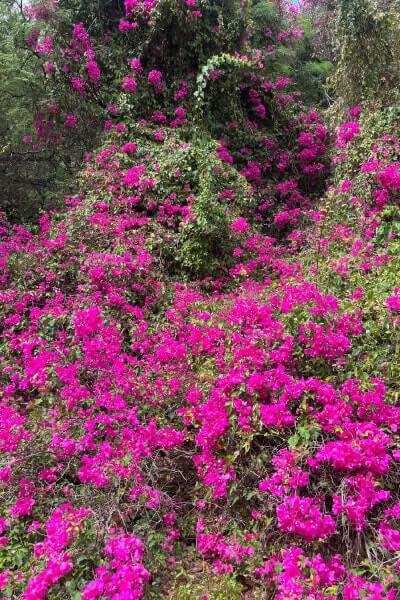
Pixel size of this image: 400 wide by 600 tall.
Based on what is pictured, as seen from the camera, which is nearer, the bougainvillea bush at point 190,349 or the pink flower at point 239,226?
the bougainvillea bush at point 190,349

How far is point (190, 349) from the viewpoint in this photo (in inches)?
185

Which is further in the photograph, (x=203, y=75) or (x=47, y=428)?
(x=203, y=75)

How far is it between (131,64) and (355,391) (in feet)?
24.2

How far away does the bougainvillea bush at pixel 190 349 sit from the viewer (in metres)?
3.01

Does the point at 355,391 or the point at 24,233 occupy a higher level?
the point at 24,233

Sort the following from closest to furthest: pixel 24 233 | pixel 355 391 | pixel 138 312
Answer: pixel 355 391 → pixel 138 312 → pixel 24 233

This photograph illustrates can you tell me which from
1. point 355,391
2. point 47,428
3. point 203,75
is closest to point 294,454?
point 355,391

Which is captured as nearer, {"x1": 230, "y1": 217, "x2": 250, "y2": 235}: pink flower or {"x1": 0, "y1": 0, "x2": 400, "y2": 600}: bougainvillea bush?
{"x1": 0, "y1": 0, "x2": 400, "y2": 600}: bougainvillea bush

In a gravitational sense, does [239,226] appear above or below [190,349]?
above

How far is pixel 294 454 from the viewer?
10.4 ft

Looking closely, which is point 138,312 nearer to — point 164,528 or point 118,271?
point 118,271

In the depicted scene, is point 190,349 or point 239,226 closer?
point 190,349

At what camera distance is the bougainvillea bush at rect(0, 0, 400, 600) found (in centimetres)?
301

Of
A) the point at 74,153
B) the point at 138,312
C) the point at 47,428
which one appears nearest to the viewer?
the point at 47,428
